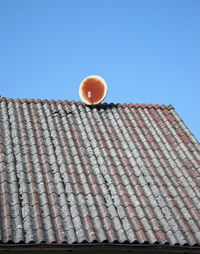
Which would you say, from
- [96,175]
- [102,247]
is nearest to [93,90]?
[96,175]

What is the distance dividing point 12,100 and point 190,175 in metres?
4.18

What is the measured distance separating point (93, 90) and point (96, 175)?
9.69 feet

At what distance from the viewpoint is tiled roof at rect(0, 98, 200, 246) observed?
627 centimetres

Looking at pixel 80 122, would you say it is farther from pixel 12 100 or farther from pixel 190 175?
pixel 190 175

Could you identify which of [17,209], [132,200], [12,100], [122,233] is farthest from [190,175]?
[12,100]

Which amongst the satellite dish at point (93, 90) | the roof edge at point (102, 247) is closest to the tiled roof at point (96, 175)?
the roof edge at point (102, 247)

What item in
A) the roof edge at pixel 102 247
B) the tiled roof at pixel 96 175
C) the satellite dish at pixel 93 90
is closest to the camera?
the roof edge at pixel 102 247

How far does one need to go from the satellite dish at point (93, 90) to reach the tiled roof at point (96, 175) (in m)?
0.19

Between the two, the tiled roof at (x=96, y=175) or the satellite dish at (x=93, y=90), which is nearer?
the tiled roof at (x=96, y=175)

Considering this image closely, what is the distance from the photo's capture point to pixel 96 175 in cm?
754

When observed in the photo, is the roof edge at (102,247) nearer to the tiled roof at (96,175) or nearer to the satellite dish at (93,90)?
the tiled roof at (96,175)

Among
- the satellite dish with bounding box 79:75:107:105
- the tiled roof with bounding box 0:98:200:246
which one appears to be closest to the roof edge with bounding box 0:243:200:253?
the tiled roof with bounding box 0:98:200:246

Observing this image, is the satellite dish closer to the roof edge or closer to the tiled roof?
the tiled roof

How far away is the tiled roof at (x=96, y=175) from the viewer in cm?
627
